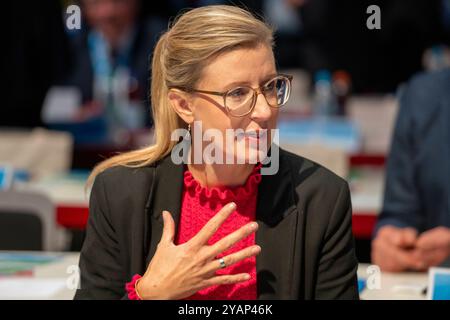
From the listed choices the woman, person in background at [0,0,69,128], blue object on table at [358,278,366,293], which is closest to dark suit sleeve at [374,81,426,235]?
blue object on table at [358,278,366,293]

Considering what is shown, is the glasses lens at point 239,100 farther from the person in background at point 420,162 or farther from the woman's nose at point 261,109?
the person in background at point 420,162

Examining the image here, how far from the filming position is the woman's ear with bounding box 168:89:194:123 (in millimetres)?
1822

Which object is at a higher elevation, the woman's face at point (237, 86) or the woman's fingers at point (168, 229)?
the woman's face at point (237, 86)

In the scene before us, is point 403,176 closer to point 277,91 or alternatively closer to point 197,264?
point 277,91

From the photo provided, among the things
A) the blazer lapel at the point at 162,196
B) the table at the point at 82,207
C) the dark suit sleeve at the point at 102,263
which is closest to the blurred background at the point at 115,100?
the table at the point at 82,207

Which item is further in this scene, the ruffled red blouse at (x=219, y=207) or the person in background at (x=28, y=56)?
the person in background at (x=28, y=56)

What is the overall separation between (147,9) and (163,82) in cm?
590

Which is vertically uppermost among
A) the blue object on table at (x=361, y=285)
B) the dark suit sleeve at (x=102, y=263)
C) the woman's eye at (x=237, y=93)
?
the woman's eye at (x=237, y=93)

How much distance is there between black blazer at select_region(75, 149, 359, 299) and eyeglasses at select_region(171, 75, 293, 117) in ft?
0.79

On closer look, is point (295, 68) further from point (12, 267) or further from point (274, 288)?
point (274, 288)

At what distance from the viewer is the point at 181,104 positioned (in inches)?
72.3

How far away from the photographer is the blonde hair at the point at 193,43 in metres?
1.71

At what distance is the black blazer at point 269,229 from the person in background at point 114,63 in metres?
3.21

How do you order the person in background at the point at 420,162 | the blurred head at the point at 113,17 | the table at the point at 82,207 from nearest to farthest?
the person in background at the point at 420,162, the table at the point at 82,207, the blurred head at the point at 113,17
